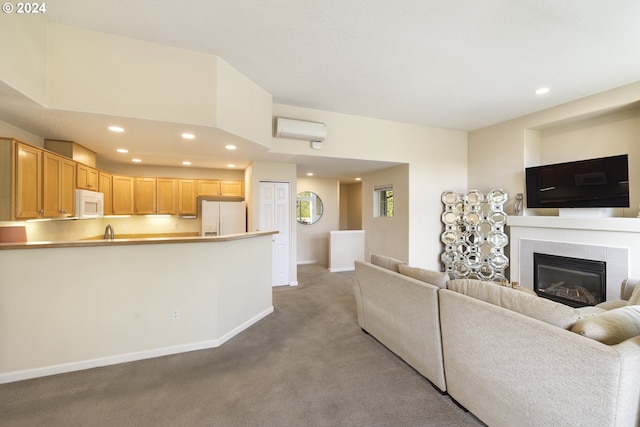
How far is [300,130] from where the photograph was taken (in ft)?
12.9

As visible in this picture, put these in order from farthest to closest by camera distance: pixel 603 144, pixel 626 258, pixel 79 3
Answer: pixel 603 144 → pixel 626 258 → pixel 79 3

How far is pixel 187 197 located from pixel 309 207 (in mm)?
3191

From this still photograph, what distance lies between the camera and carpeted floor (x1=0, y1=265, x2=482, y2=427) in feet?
5.77

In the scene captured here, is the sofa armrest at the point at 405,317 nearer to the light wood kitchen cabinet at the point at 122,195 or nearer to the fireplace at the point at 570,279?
the fireplace at the point at 570,279

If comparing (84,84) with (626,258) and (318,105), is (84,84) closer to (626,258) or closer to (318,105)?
(318,105)

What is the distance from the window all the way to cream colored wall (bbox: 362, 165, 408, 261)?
0.09m

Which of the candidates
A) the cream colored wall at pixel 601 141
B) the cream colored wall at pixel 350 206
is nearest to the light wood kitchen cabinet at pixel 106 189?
the cream colored wall at pixel 350 206

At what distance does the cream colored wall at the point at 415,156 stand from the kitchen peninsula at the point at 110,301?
258cm

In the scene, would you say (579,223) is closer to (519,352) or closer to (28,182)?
(519,352)

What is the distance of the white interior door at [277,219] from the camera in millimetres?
4809

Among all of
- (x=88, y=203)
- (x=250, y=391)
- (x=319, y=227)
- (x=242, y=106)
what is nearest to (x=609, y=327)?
(x=250, y=391)

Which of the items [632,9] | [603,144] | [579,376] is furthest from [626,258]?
[579,376]

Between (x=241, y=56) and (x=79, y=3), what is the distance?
1.28m

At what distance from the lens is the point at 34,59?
2102mm
